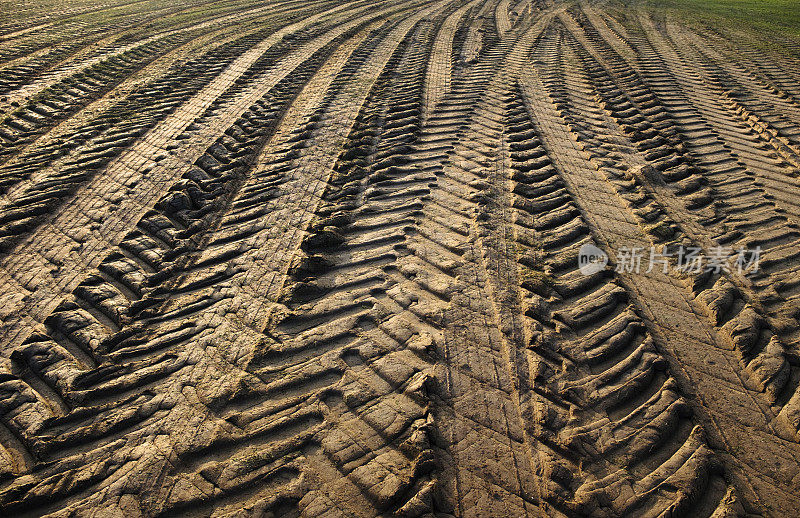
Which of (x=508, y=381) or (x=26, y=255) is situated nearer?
(x=508, y=381)

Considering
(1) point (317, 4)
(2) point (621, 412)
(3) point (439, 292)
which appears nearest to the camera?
(2) point (621, 412)

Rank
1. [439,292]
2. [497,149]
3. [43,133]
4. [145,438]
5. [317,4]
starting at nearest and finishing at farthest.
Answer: [145,438] → [439,292] → [497,149] → [43,133] → [317,4]

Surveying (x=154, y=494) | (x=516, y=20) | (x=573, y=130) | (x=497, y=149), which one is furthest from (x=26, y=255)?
(x=516, y=20)

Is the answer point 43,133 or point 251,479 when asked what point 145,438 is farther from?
point 43,133

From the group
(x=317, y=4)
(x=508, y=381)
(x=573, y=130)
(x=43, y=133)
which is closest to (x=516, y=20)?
(x=317, y=4)

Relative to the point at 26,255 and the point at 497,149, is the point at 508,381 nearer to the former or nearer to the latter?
the point at 497,149

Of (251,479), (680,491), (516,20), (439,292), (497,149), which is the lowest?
(680,491)

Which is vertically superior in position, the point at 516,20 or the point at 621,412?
the point at 516,20
